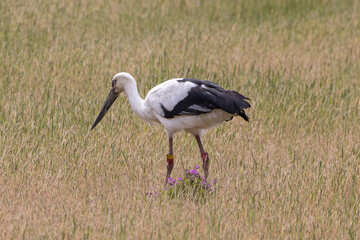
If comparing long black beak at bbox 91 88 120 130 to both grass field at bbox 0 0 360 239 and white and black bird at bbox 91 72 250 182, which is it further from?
white and black bird at bbox 91 72 250 182

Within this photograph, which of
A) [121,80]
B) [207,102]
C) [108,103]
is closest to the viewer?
[207,102]

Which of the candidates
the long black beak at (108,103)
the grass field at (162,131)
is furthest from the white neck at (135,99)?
the grass field at (162,131)

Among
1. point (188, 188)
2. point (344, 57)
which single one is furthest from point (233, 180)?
point (344, 57)

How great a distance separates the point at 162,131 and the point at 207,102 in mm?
1695

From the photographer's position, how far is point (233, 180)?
6.53 m

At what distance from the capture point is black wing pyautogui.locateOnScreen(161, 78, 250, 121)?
20.4ft

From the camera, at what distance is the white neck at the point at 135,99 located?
22.4 ft

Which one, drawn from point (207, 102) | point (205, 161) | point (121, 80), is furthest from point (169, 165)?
point (121, 80)

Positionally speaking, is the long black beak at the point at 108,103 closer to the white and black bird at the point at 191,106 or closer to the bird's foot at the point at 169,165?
the white and black bird at the point at 191,106

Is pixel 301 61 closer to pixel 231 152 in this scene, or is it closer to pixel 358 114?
pixel 358 114

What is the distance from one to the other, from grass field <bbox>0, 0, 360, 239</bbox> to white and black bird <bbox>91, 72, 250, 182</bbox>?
0.54m

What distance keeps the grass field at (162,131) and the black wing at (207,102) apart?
719mm

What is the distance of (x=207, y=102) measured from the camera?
6262mm

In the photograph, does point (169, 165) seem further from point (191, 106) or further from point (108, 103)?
point (108, 103)
